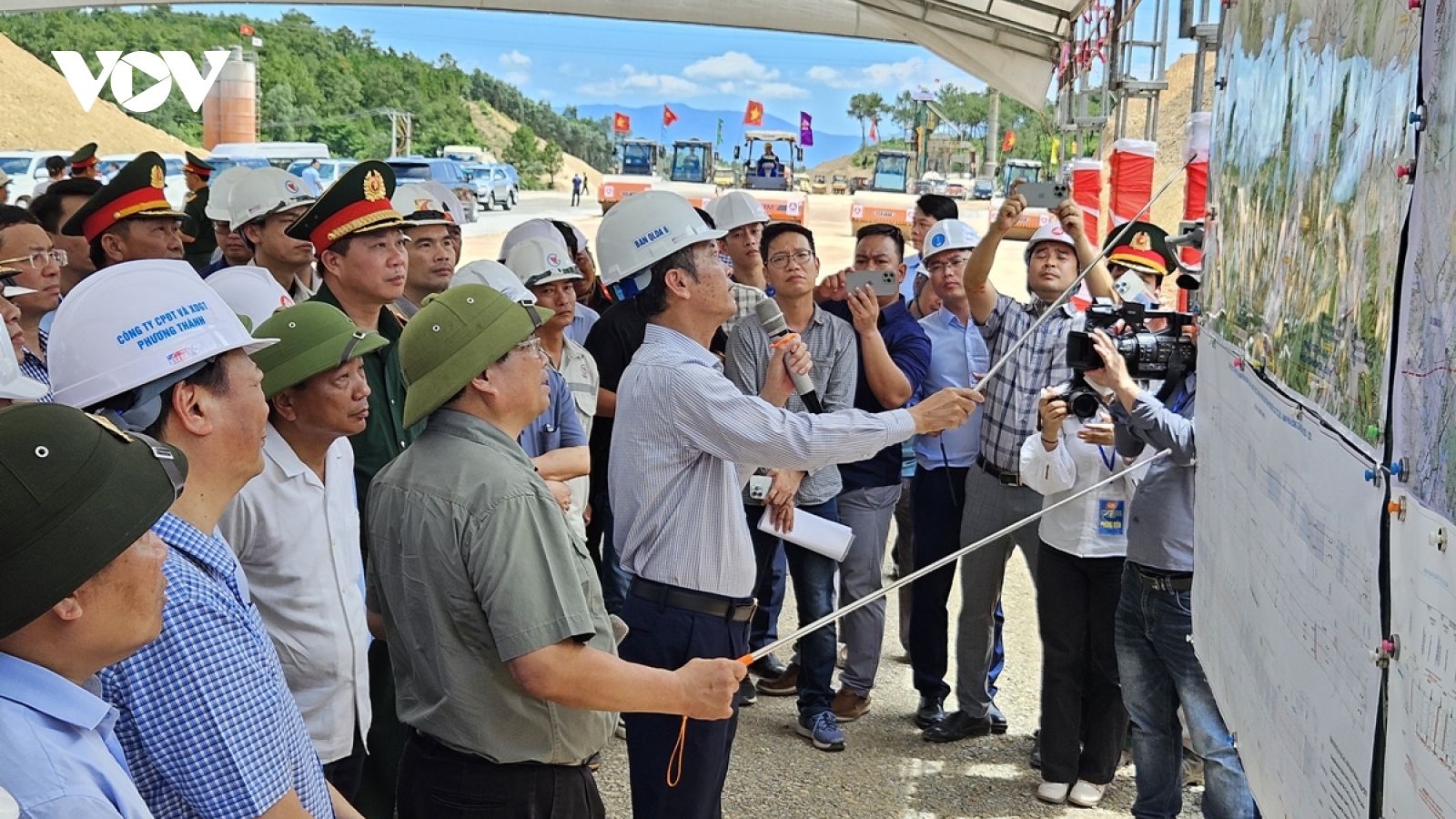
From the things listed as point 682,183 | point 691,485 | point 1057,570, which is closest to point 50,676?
point 691,485

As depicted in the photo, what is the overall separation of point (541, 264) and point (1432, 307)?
12.9 ft

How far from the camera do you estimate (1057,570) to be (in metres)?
4.20

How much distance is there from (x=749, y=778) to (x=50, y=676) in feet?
11.3

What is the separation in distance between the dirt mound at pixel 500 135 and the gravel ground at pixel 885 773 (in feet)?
207

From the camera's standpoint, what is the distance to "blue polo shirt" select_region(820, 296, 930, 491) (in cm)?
495

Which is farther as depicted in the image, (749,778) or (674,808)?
(749,778)

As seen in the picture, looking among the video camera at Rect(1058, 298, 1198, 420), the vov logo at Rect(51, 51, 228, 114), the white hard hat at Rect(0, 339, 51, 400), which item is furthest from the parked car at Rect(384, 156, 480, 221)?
the white hard hat at Rect(0, 339, 51, 400)

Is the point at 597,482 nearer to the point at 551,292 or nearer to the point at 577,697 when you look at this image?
the point at 551,292

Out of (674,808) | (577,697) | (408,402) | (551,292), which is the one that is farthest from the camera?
(551,292)

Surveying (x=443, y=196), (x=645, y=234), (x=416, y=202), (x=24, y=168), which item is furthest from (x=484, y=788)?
(x=24, y=168)

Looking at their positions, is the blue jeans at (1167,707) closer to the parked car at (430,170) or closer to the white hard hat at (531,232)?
the white hard hat at (531,232)

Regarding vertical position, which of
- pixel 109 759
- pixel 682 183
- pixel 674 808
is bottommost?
pixel 674 808

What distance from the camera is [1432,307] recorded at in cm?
130

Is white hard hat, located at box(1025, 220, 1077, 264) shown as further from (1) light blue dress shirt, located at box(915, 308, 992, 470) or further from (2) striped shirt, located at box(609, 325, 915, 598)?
(2) striped shirt, located at box(609, 325, 915, 598)
